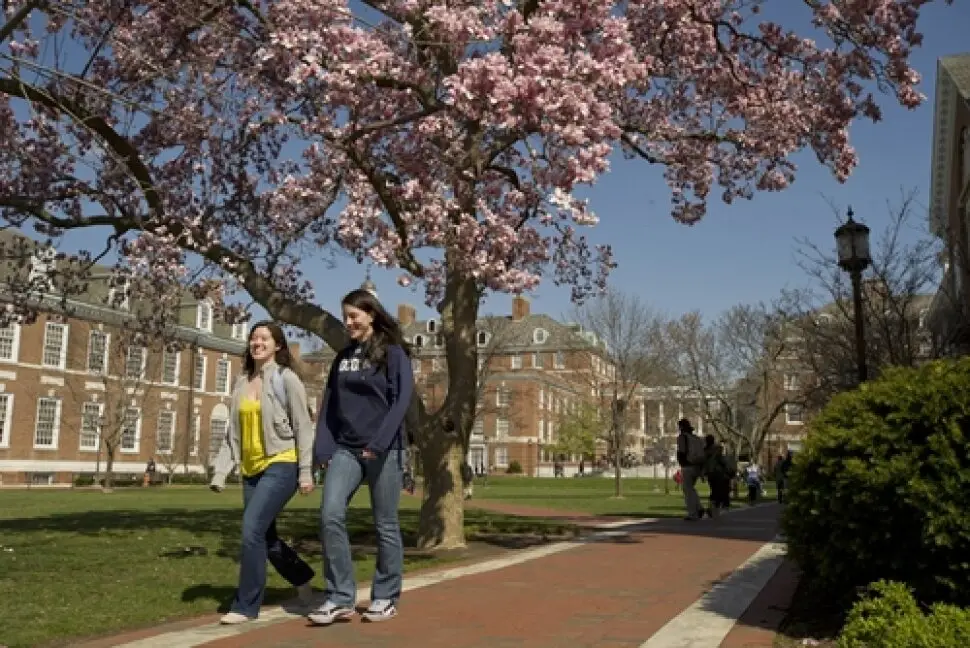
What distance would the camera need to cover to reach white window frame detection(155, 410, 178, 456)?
51.3 metres

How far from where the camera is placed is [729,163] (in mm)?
13727

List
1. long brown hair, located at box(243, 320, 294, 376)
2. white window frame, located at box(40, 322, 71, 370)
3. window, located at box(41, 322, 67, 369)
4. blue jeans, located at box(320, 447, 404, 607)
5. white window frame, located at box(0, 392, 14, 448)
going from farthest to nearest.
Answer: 1. window, located at box(41, 322, 67, 369)
2. white window frame, located at box(40, 322, 71, 370)
3. white window frame, located at box(0, 392, 14, 448)
4. long brown hair, located at box(243, 320, 294, 376)
5. blue jeans, located at box(320, 447, 404, 607)

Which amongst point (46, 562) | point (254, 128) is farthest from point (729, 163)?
point (46, 562)

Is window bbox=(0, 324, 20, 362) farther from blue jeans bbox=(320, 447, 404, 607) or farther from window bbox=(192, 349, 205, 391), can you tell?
blue jeans bbox=(320, 447, 404, 607)

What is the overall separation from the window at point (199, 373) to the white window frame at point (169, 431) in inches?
120

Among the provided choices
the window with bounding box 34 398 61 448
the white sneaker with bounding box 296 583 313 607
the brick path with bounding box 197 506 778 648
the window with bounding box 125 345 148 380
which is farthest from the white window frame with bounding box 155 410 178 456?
the white sneaker with bounding box 296 583 313 607

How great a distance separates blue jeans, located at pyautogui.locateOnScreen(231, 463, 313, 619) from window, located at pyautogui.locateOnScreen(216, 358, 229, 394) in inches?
2196

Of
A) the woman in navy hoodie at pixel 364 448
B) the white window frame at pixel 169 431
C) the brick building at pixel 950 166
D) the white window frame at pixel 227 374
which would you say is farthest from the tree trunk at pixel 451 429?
the white window frame at pixel 227 374

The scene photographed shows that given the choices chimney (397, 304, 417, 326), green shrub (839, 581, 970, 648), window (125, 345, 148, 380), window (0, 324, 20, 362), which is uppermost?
chimney (397, 304, 417, 326)

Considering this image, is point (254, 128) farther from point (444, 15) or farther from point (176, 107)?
point (444, 15)

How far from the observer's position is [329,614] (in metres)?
5.17

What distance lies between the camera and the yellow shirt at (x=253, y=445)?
5500 millimetres

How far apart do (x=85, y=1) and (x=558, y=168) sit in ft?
17.2

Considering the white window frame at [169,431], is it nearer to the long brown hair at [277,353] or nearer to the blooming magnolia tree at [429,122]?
the blooming magnolia tree at [429,122]
